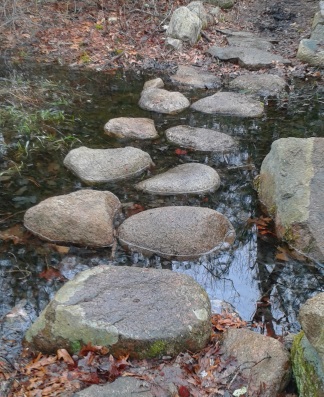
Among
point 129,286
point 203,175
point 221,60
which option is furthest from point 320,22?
point 129,286

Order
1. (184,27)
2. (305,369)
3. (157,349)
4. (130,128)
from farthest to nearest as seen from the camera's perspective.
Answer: (184,27) → (130,128) → (157,349) → (305,369)

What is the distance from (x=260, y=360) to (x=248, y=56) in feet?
26.2

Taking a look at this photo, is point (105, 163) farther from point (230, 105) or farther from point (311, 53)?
point (311, 53)

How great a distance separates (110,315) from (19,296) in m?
1.05

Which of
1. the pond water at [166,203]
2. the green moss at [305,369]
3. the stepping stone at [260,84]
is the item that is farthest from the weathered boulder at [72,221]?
the stepping stone at [260,84]

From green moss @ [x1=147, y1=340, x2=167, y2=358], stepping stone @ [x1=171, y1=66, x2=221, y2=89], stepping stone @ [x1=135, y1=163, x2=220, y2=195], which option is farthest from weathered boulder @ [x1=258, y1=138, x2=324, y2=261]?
stepping stone @ [x1=171, y1=66, x2=221, y2=89]

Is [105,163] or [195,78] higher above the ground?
[195,78]

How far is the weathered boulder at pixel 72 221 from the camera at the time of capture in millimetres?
4434

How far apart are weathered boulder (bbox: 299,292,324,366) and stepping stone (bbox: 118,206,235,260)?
1791mm

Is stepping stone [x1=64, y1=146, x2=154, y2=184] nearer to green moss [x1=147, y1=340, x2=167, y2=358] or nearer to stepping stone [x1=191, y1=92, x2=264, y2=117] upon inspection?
stepping stone [x1=191, y1=92, x2=264, y2=117]

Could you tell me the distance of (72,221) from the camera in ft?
14.6

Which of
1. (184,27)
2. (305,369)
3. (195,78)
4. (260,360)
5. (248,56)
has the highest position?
(184,27)

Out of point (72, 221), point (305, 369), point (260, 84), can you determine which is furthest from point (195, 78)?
point (305, 369)

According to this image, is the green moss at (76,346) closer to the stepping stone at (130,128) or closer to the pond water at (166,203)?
the pond water at (166,203)
